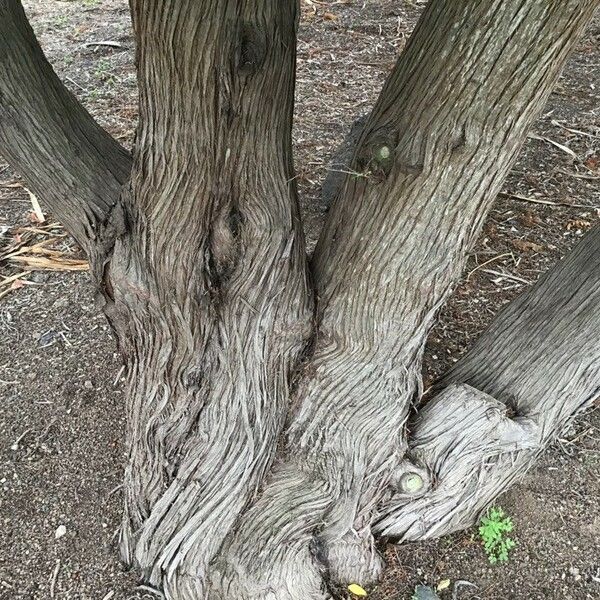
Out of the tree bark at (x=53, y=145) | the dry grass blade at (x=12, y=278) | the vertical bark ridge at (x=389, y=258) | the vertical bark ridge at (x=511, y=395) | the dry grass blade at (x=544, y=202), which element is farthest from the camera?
the dry grass blade at (x=544, y=202)

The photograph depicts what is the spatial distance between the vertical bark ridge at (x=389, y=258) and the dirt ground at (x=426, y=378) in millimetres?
415

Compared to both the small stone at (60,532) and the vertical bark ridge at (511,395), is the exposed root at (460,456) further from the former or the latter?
the small stone at (60,532)

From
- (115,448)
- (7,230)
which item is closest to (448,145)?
(115,448)

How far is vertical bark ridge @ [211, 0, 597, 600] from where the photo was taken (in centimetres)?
143

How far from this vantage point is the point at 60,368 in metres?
2.97

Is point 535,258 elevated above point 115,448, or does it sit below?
above

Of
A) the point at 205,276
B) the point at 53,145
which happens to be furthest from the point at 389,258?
the point at 53,145

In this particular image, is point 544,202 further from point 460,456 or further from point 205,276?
point 205,276

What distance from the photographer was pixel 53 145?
1.82 metres

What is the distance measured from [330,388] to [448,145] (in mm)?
808

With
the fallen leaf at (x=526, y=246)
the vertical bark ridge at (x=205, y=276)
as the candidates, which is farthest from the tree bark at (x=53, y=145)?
the fallen leaf at (x=526, y=246)

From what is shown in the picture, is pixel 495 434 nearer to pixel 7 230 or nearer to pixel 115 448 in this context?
pixel 115 448

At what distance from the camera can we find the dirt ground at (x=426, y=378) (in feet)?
7.82

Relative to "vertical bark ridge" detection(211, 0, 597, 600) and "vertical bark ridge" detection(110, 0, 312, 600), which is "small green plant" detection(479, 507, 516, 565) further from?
"vertical bark ridge" detection(110, 0, 312, 600)
